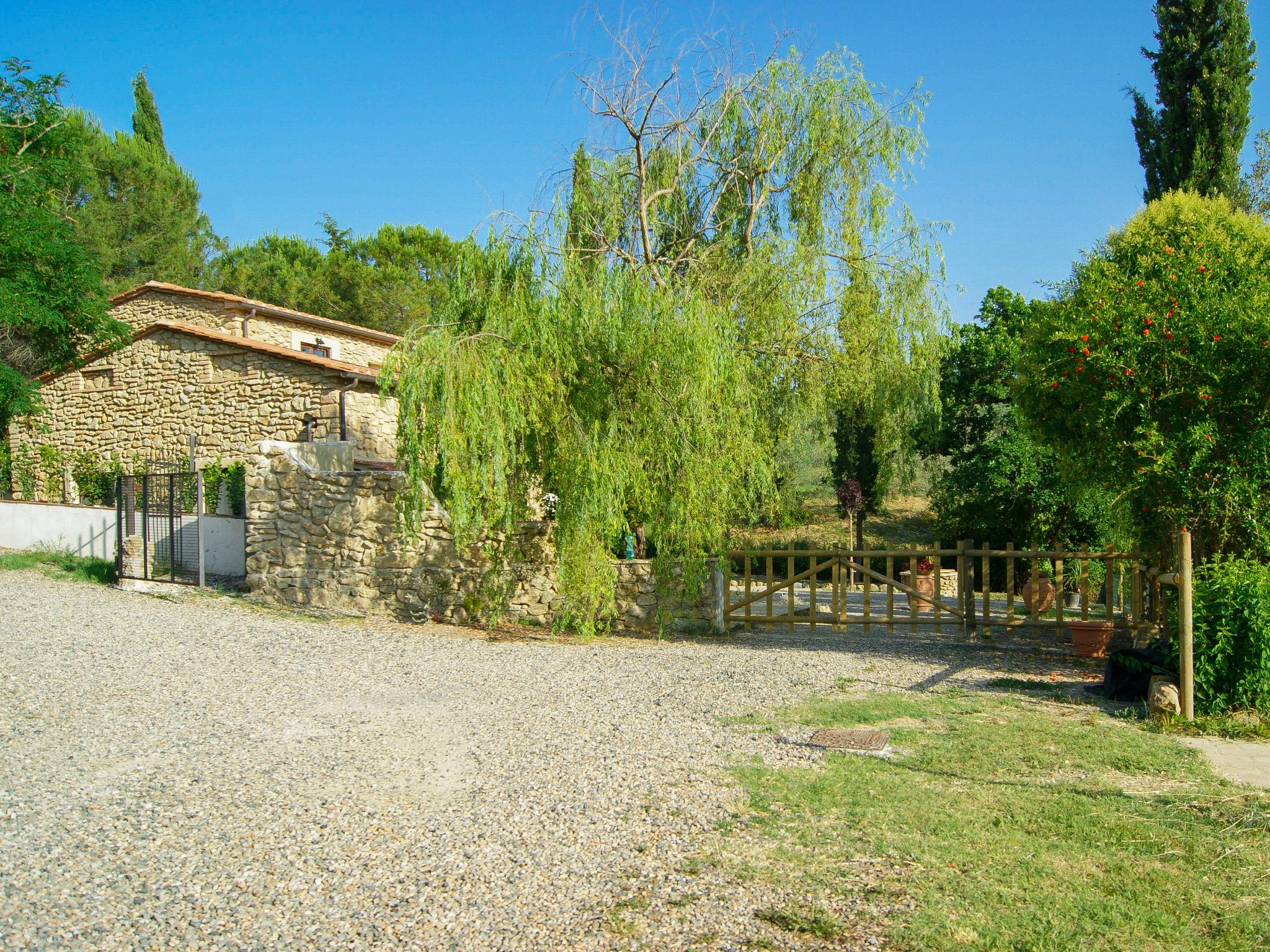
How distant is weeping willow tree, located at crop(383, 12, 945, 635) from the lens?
10.4 meters

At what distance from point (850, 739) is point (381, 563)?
7856 mm

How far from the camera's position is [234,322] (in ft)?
68.2

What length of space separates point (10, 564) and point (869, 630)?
49.1 ft

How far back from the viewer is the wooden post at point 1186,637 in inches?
273

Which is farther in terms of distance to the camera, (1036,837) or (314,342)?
(314,342)

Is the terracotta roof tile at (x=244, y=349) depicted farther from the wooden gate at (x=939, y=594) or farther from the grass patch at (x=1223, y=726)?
the grass patch at (x=1223, y=726)

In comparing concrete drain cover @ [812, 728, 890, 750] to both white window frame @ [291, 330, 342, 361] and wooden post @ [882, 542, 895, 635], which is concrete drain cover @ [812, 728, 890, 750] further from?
white window frame @ [291, 330, 342, 361]

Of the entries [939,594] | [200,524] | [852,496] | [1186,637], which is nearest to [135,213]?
[200,524]

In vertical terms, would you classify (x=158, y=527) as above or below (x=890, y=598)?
above

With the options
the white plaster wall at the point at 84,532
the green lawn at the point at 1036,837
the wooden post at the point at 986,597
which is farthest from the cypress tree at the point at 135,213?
the green lawn at the point at 1036,837

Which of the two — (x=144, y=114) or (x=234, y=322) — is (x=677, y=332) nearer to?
(x=234, y=322)

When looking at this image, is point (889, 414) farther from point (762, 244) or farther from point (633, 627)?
point (633, 627)

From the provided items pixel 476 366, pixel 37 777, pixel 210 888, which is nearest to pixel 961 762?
pixel 210 888

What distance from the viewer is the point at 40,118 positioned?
71.7 ft
